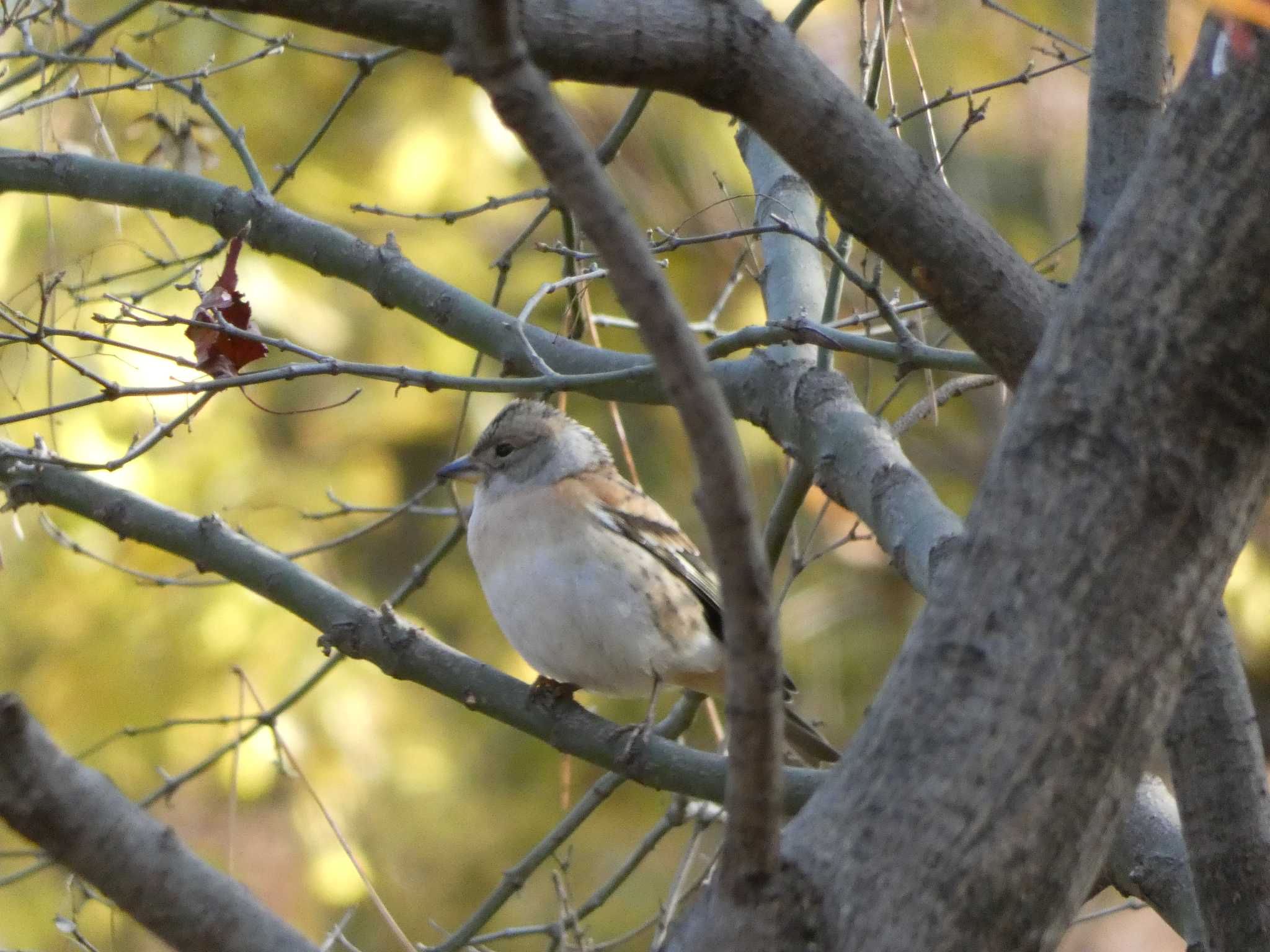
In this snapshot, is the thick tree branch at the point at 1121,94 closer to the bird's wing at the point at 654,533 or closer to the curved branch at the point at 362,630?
the curved branch at the point at 362,630

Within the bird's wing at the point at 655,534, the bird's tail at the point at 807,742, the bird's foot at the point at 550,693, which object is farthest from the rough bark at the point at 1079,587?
the bird's wing at the point at 655,534

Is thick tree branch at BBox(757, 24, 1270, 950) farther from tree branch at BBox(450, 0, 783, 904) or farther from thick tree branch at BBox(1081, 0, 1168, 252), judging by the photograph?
thick tree branch at BBox(1081, 0, 1168, 252)

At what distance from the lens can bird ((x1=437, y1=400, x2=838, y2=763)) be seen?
163 inches

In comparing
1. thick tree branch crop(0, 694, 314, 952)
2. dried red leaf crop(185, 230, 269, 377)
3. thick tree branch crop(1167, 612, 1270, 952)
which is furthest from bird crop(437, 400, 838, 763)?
thick tree branch crop(0, 694, 314, 952)

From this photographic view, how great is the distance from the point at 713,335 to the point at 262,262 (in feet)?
9.20

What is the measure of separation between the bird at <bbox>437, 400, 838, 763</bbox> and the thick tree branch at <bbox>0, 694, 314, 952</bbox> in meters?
2.26

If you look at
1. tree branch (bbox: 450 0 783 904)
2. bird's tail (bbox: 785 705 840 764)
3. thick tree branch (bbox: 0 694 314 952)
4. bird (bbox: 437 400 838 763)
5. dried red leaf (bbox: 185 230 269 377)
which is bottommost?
thick tree branch (bbox: 0 694 314 952)

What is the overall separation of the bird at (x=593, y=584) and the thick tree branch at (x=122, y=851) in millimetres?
2263

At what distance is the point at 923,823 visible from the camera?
174 cm

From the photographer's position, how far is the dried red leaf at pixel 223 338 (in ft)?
10.4

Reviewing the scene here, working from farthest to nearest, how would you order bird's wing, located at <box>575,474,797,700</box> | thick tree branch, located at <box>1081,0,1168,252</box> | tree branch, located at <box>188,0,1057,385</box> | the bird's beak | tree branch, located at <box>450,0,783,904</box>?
the bird's beak < bird's wing, located at <box>575,474,797,700</box> < thick tree branch, located at <box>1081,0,1168,252</box> < tree branch, located at <box>188,0,1057,385</box> < tree branch, located at <box>450,0,783,904</box>

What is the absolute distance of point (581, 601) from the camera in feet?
13.6

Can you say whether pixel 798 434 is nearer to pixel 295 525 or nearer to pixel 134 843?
pixel 134 843

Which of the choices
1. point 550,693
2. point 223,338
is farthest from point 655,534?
point 223,338
